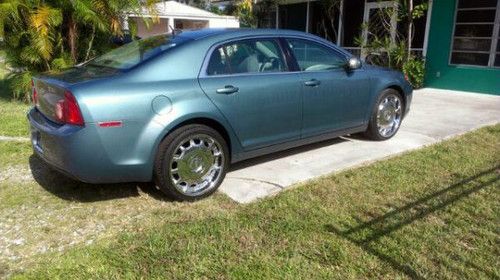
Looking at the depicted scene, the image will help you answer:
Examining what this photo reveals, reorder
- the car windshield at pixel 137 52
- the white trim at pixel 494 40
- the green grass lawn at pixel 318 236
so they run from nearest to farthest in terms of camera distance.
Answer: the green grass lawn at pixel 318 236 < the car windshield at pixel 137 52 < the white trim at pixel 494 40

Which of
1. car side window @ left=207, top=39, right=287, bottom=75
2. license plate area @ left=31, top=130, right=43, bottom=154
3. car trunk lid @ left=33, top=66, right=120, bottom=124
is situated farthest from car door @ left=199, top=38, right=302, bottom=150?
license plate area @ left=31, top=130, right=43, bottom=154

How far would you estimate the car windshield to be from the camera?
12.8 ft

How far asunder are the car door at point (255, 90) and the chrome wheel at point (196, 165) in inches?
11.8

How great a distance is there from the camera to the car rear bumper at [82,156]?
3340 millimetres

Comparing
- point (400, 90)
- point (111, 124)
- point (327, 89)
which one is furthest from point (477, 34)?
point (111, 124)

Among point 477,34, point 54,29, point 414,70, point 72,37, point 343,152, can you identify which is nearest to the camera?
point 343,152

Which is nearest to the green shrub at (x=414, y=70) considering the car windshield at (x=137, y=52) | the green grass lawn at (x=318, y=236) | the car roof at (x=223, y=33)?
the green grass lawn at (x=318, y=236)

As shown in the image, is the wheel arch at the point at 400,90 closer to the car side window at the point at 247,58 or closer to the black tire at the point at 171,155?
the car side window at the point at 247,58

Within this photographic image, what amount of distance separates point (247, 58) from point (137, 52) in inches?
41.3

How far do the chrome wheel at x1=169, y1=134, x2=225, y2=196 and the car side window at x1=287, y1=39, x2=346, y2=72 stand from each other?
1403mm

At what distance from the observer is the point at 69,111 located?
3.37 meters

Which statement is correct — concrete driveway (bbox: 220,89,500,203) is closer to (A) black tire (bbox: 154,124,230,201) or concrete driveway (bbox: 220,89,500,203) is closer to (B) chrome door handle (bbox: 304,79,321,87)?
(A) black tire (bbox: 154,124,230,201)

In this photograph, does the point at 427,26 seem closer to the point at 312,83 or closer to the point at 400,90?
the point at 400,90

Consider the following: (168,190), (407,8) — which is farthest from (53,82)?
(407,8)
